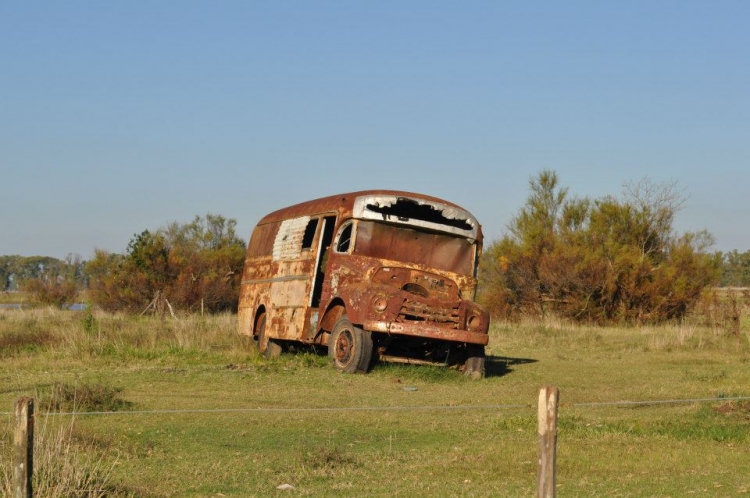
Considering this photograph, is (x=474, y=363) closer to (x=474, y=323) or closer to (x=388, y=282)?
(x=474, y=323)

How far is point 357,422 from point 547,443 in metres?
6.56

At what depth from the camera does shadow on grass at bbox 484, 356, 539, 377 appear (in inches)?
700

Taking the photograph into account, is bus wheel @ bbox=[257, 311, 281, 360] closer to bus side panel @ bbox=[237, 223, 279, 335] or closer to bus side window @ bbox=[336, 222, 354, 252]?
bus side panel @ bbox=[237, 223, 279, 335]

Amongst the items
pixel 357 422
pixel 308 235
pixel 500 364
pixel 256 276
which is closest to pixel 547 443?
pixel 357 422

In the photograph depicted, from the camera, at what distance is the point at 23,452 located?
235 inches

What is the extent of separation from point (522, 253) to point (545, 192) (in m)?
4.72

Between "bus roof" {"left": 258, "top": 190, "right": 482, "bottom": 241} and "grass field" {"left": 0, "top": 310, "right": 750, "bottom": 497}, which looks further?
"bus roof" {"left": 258, "top": 190, "right": 482, "bottom": 241}

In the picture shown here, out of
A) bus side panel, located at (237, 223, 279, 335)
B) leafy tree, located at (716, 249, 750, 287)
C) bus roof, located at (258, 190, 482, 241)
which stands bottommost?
bus side panel, located at (237, 223, 279, 335)

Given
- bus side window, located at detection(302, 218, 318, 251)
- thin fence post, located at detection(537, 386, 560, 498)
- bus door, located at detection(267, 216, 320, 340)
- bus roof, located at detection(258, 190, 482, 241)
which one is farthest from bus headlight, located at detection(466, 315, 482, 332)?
thin fence post, located at detection(537, 386, 560, 498)

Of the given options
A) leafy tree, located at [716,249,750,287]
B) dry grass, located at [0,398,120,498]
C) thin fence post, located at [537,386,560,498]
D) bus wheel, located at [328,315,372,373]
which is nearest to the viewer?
thin fence post, located at [537,386,560,498]

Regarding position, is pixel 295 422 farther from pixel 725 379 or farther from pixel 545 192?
pixel 545 192

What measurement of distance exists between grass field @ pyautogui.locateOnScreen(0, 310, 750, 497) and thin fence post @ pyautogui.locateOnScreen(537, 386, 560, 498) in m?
2.57

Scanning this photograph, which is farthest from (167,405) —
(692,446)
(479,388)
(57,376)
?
(692,446)

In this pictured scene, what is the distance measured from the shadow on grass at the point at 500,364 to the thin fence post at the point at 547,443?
38.8 ft
